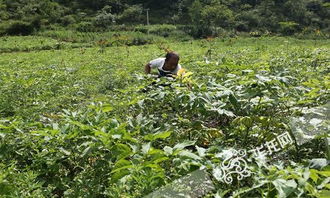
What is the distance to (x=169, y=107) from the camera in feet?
9.87

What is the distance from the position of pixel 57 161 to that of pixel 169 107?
120cm

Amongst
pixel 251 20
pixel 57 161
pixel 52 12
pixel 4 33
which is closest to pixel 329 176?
pixel 57 161

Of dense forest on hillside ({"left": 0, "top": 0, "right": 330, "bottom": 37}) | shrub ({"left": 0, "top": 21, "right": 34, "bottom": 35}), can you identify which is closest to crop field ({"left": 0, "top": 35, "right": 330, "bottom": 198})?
dense forest on hillside ({"left": 0, "top": 0, "right": 330, "bottom": 37})

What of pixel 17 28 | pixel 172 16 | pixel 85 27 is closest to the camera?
pixel 17 28

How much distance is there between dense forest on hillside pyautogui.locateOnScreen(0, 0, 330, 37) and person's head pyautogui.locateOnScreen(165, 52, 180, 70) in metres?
26.2

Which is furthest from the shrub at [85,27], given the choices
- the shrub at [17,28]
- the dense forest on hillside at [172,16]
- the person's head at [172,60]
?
the person's head at [172,60]

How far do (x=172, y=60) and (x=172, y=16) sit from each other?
42351 millimetres

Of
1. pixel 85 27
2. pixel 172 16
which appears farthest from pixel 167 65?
pixel 172 16

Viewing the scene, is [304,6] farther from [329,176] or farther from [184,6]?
[329,176]

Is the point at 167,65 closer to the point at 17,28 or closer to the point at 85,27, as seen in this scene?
the point at 17,28

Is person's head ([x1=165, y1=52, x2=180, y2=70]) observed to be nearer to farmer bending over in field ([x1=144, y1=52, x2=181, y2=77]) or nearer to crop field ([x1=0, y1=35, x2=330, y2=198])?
farmer bending over in field ([x1=144, y1=52, x2=181, y2=77])

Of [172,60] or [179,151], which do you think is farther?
[172,60]

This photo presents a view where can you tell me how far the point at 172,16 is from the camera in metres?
45.4

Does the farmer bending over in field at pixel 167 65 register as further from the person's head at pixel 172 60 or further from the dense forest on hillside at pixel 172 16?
the dense forest on hillside at pixel 172 16
